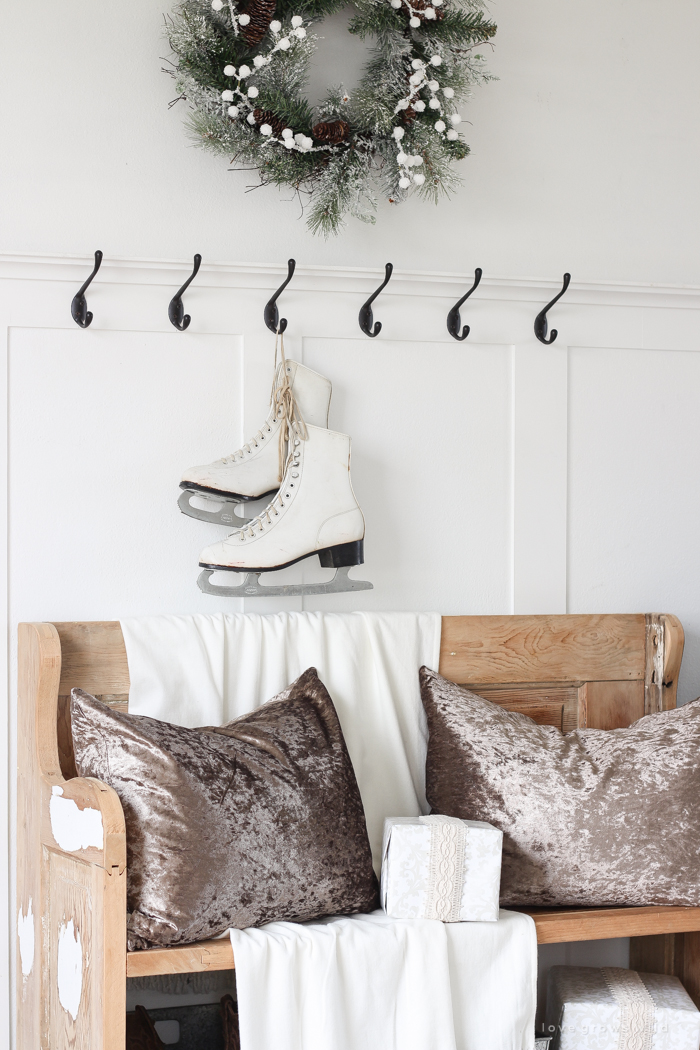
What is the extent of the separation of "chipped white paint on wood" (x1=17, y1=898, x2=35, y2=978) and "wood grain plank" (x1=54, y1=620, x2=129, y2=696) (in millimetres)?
348

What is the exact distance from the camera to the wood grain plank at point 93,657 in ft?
4.82

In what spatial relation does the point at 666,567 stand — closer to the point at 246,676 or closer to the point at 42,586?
the point at 246,676

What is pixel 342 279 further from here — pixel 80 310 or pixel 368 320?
pixel 80 310

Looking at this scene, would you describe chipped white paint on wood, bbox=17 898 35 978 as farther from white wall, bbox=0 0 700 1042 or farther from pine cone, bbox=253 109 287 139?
pine cone, bbox=253 109 287 139

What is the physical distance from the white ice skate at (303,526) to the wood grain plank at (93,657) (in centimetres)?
18

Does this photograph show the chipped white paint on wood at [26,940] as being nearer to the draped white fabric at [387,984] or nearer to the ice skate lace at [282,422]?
the draped white fabric at [387,984]

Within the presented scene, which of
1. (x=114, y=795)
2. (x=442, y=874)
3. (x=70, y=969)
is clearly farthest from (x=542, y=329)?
(x=70, y=969)

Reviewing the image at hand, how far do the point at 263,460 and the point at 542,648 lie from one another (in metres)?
0.61

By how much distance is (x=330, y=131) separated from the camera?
157 centimetres

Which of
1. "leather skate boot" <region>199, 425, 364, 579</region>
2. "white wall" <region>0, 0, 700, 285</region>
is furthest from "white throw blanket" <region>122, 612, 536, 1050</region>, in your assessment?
"white wall" <region>0, 0, 700, 285</region>

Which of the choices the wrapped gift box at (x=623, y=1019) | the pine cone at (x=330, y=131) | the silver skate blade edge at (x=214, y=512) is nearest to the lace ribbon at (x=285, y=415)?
the silver skate blade edge at (x=214, y=512)

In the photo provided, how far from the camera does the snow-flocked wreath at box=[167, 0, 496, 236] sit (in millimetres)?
1542

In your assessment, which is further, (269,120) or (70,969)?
(269,120)

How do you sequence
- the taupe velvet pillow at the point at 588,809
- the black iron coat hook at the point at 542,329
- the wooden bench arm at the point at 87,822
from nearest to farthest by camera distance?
the wooden bench arm at the point at 87,822
the taupe velvet pillow at the point at 588,809
the black iron coat hook at the point at 542,329
